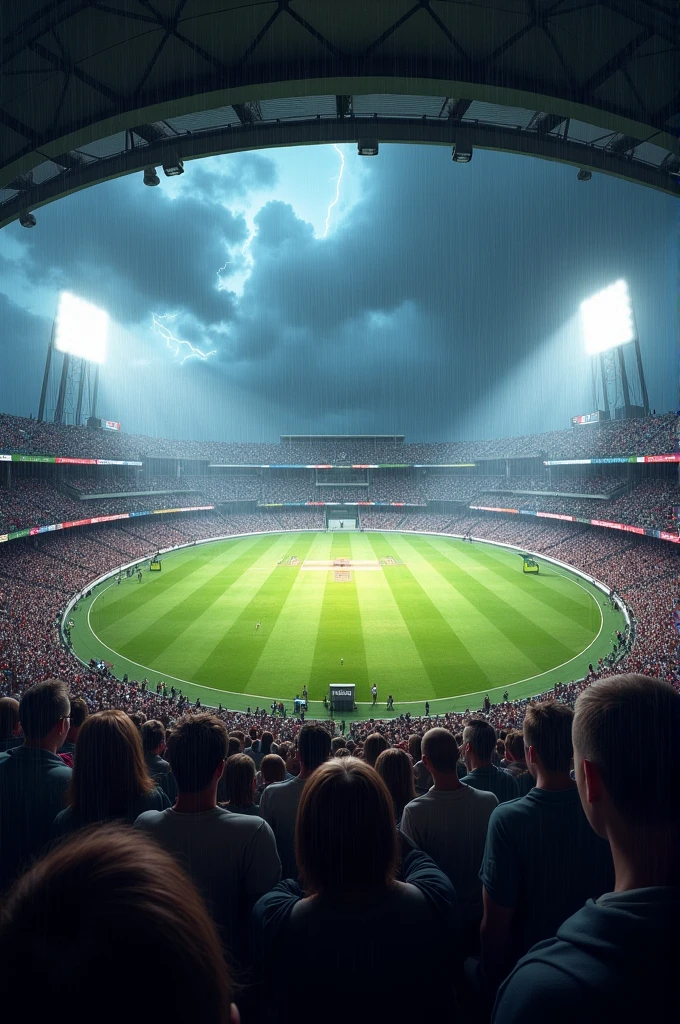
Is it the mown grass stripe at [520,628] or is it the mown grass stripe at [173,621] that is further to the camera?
the mown grass stripe at [173,621]

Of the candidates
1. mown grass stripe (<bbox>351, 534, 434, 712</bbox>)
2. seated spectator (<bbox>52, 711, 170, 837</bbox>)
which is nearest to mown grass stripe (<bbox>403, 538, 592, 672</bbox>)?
mown grass stripe (<bbox>351, 534, 434, 712</bbox>)

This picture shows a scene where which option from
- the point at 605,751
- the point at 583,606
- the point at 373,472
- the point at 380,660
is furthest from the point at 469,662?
the point at 373,472

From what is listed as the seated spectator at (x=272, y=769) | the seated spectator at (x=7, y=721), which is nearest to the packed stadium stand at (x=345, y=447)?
the seated spectator at (x=7, y=721)

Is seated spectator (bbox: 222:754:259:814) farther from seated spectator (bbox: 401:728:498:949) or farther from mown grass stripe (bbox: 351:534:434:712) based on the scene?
mown grass stripe (bbox: 351:534:434:712)

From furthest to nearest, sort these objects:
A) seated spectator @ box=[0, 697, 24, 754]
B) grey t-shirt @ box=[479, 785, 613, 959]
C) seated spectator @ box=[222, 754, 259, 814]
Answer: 1. seated spectator @ box=[0, 697, 24, 754]
2. seated spectator @ box=[222, 754, 259, 814]
3. grey t-shirt @ box=[479, 785, 613, 959]

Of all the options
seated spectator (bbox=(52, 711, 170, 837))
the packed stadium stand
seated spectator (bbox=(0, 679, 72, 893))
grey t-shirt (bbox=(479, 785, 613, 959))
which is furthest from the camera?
the packed stadium stand

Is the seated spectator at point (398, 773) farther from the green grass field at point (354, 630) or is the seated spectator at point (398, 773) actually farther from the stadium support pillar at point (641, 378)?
the stadium support pillar at point (641, 378)

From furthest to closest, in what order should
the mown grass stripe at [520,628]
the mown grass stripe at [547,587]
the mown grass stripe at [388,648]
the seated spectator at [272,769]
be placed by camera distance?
the mown grass stripe at [547,587]
the mown grass stripe at [520,628]
the mown grass stripe at [388,648]
the seated spectator at [272,769]
